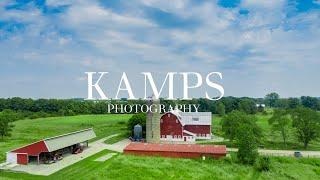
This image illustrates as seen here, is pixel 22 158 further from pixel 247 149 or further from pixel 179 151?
pixel 247 149

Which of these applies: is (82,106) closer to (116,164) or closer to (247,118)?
(247,118)

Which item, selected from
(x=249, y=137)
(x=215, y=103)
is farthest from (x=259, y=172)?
(x=215, y=103)

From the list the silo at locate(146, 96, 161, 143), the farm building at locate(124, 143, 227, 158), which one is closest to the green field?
the farm building at locate(124, 143, 227, 158)

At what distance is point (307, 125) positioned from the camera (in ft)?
177

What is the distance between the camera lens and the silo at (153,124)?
2311 inches

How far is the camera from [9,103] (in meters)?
128

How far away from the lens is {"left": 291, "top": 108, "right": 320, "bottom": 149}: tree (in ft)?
175

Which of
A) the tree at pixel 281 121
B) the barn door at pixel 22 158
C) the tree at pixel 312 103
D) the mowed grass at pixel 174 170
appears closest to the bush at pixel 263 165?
the mowed grass at pixel 174 170

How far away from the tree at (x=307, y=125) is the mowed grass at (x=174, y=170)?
35.1 feet

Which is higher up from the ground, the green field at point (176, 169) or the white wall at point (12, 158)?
the white wall at point (12, 158)

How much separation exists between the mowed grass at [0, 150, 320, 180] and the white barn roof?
11.5 ft

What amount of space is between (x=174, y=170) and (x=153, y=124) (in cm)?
2202

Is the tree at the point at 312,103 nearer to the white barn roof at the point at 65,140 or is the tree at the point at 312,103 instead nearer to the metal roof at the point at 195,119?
the metal roof at the point at 195,119

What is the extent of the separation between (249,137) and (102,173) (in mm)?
16108
